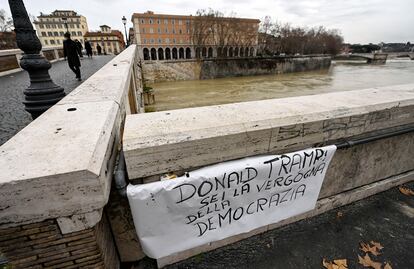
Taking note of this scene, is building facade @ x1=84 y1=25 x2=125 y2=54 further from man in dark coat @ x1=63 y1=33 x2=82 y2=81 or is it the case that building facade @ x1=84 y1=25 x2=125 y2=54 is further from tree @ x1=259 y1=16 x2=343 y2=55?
man in dark coat @ x1=63 y1=33 x2=82 y2=81

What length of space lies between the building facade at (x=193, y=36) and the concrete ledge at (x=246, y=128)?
45892mm

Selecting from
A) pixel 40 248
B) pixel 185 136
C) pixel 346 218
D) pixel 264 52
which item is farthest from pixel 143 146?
pixel 264 52

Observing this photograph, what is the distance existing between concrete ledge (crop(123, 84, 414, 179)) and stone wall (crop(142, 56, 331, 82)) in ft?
99.1

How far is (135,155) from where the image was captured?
5.11 ft

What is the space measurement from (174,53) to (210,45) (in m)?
14.9

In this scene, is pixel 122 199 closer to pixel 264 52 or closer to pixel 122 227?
pixel 122 227

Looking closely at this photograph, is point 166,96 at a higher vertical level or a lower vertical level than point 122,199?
lower

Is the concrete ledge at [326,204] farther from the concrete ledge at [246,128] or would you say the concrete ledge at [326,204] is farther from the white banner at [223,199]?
the concrete ledge at [246,128]

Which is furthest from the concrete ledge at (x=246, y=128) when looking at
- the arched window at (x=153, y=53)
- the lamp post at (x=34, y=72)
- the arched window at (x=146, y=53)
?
the arched window at (x=153, y=53)

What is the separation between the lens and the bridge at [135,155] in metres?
1.23

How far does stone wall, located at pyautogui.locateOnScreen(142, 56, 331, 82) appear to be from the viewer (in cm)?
3106

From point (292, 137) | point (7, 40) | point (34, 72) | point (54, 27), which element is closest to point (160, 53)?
point (7, 40)

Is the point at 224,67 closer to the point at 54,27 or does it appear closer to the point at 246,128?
the point at 246,128

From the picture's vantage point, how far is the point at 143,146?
61.0 inches
